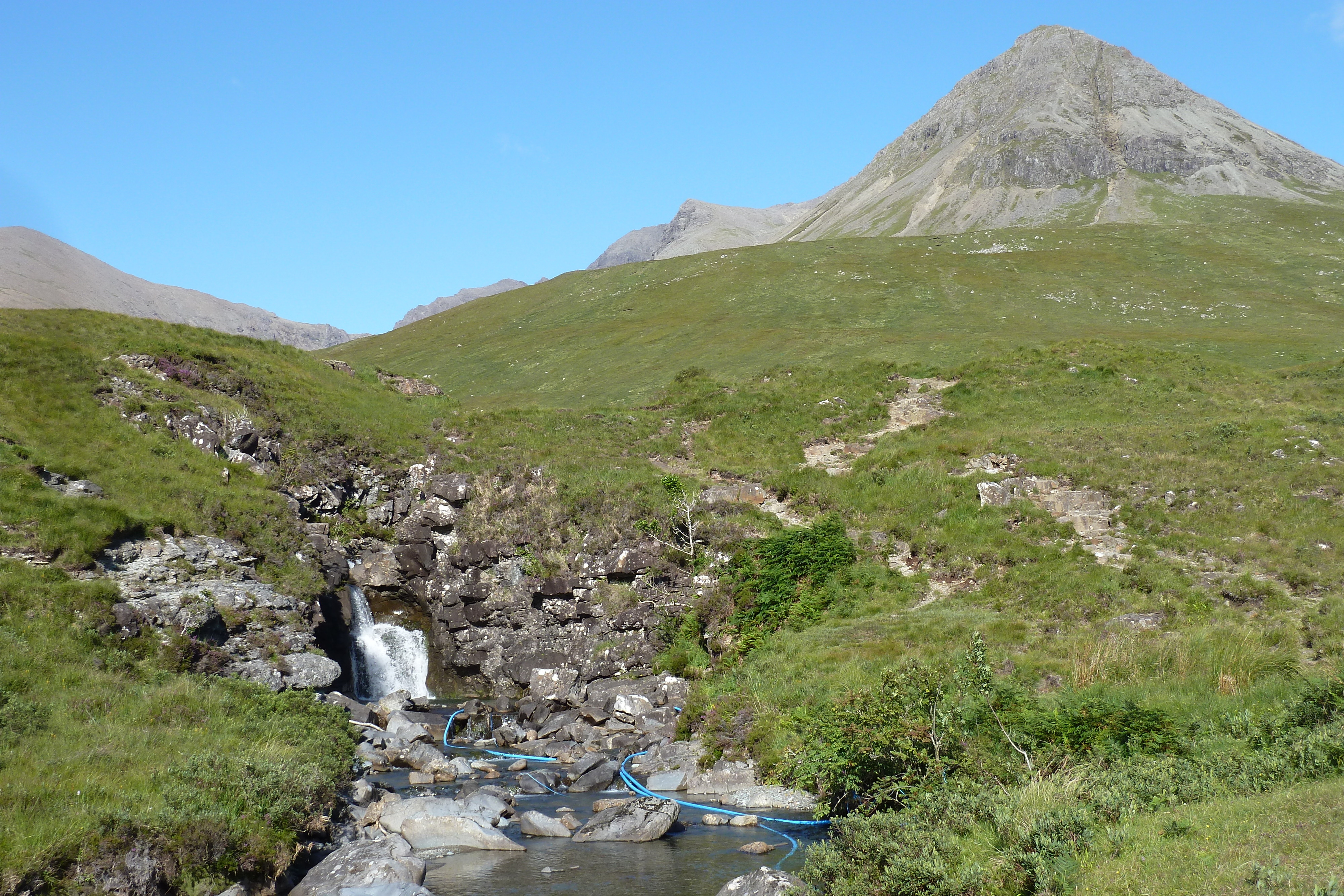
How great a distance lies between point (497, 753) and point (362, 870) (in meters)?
10.4

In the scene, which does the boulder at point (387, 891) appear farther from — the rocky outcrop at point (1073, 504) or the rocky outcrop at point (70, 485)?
the rocky outcrop at point (1073, 504)

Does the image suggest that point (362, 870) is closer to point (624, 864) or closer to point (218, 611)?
point (624, 864)

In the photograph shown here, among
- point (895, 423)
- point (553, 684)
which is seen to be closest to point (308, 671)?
point (553, 684)

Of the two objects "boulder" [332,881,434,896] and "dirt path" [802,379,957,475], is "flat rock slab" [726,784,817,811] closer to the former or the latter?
"boulder" [332,881,434,896]

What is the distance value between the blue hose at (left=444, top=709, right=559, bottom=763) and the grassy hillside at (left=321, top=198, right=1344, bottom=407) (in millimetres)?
33110

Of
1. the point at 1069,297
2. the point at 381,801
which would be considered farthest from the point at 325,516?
the point at 1069,297

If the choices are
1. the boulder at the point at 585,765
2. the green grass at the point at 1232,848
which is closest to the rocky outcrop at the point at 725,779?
the boulder at the point at 585,765

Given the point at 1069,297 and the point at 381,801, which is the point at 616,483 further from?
the point at 1069,297

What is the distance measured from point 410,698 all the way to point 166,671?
10144mm

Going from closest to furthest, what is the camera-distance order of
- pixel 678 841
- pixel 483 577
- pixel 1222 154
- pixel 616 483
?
pixel 678 841, pixel 483 577, pixel 616 483, pixel 1222 154

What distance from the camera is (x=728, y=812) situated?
697 inches

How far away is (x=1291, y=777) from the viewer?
10227 millimetres

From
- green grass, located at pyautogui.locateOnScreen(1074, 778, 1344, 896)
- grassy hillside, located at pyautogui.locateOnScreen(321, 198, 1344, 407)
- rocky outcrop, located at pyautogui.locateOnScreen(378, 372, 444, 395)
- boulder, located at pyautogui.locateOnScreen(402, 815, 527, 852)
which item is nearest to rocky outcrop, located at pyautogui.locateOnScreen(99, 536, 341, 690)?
boulder, located at pyautogui.locateOnScreen(402, 815, 527, 852)

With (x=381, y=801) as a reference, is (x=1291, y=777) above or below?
above
